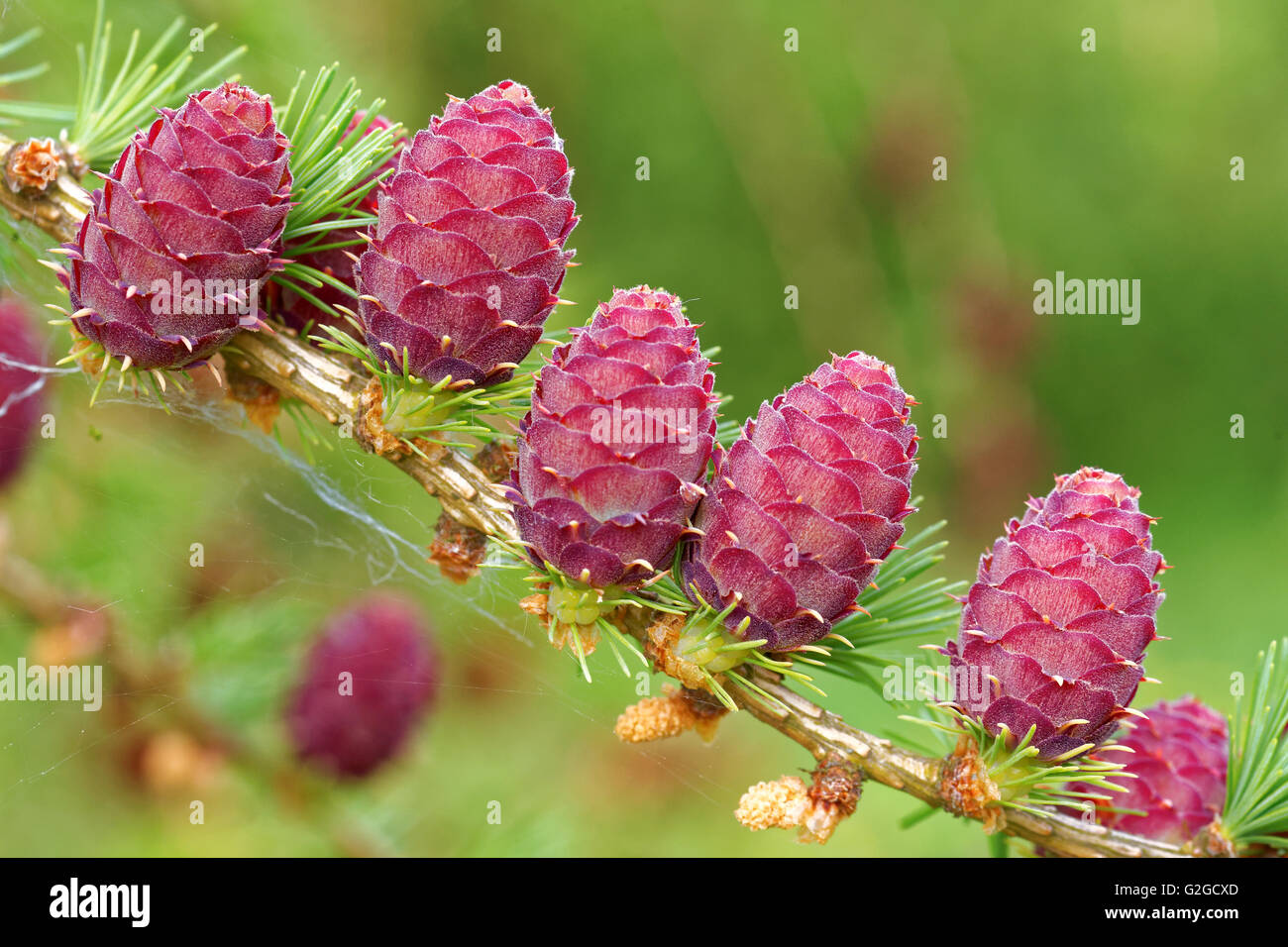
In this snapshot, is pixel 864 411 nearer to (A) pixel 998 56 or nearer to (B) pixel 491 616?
(B) pixel 491 616

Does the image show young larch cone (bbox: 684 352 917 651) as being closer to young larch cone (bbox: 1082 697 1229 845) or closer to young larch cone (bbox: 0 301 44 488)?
young larch cone (bbox: 1082 697 1229 845)

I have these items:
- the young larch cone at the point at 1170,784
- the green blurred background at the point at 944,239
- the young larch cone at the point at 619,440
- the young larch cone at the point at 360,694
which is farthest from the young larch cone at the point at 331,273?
the green blurred background at the point at 944,239

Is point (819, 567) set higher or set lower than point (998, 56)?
lower

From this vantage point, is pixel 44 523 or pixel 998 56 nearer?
pixel 44 523

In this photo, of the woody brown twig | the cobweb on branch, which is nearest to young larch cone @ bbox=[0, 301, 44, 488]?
the cobweb on branch

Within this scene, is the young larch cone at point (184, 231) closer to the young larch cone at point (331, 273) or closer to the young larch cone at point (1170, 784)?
the young larch cone at point (331, 273)

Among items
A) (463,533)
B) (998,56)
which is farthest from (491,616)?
(998,56)

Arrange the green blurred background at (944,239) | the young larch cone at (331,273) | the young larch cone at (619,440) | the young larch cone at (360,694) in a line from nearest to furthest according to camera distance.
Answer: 1. the young larch cone at (619,440)
2. the young larch cone at (331,273)
3. the young larch cone at (360,694)
4. the green blurred background at (944,239)
